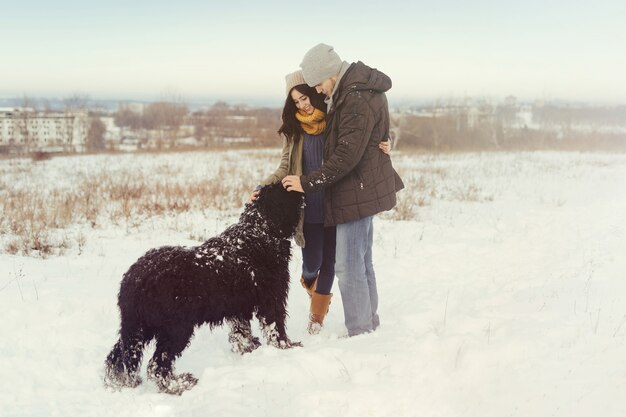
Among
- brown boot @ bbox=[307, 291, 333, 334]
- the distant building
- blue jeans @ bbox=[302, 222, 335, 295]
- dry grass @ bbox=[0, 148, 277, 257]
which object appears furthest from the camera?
the distant building

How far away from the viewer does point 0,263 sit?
18.1ft

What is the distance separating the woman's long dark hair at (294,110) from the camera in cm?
349

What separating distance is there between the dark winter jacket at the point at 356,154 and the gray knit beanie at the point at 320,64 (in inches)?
4.4

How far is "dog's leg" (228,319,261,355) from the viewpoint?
146 inches

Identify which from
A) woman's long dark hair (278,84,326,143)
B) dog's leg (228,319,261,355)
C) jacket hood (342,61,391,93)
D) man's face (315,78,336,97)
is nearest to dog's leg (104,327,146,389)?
dog's leg (228,319,261,355)

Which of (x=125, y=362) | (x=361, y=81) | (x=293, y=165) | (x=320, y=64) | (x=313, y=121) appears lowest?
(x=125, y=362)

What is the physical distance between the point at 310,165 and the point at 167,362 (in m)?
1.89

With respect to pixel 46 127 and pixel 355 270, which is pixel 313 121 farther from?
pixel 46 127

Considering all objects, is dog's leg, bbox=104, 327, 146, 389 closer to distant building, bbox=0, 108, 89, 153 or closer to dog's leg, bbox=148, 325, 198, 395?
dog's leg, bbox=148, 325, 198, 395

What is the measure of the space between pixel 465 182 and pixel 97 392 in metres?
13.6

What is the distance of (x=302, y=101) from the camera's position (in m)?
3.51

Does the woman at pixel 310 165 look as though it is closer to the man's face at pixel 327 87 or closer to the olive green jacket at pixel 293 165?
the olive green jacket at pixel 293 165

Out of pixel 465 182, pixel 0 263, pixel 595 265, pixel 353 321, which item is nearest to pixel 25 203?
pixel 0 263

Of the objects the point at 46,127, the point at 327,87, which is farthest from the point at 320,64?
the point at 46,127
